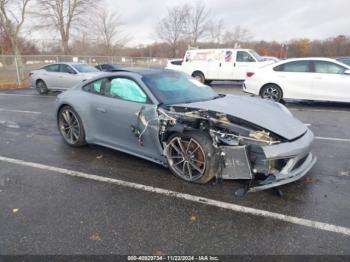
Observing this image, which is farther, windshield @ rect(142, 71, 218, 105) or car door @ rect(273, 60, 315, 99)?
car door @ rect(273, 60, 315, 99)

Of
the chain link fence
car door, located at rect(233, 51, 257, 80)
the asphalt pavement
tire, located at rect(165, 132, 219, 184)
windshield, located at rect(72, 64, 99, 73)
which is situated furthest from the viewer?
the chain link fence

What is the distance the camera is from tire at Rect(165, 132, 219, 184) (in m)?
3.39

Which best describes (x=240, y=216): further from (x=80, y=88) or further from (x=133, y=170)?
(x=80, y=88)

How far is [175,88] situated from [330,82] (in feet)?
19.6

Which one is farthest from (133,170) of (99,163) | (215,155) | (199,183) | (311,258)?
(311,258)

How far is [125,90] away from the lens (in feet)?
14.3

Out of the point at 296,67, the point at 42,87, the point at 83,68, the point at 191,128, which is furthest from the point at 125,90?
the point at 42,87

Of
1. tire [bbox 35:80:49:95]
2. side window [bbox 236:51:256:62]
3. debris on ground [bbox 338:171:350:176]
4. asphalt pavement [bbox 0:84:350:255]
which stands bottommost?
asphalt pavement [bbox 0:84:350:255]

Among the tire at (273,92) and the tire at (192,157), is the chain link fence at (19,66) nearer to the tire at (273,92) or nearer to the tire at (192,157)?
the tire at (273,92)

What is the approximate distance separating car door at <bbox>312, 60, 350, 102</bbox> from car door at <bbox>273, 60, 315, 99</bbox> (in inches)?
6.4

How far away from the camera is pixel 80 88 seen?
16.9ft

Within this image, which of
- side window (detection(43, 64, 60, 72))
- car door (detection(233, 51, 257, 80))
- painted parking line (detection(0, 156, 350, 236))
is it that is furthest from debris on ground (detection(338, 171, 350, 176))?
side window (detection(43, 64, 60, 72))

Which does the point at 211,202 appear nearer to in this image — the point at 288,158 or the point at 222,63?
the point at 288,158

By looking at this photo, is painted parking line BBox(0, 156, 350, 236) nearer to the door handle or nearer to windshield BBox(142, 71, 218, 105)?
the door handle
